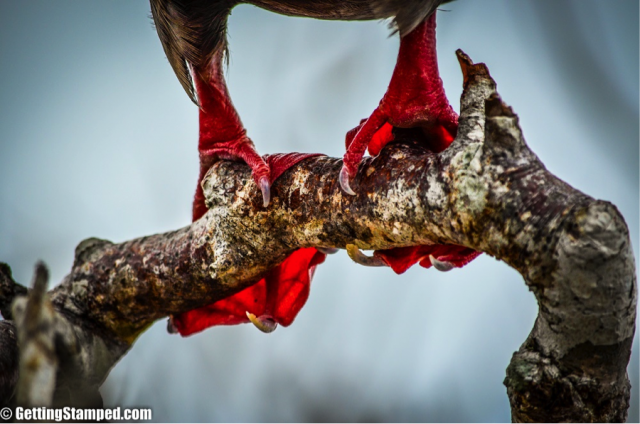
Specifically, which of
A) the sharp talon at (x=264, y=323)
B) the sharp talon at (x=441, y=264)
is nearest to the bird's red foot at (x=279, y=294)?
the sharp talon at (x=264, y=323)

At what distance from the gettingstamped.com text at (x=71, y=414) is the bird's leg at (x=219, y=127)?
56 centimetres

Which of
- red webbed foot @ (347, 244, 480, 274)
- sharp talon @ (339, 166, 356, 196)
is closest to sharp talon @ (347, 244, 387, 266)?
red webbed foot @ (347, 244, 480, 274)

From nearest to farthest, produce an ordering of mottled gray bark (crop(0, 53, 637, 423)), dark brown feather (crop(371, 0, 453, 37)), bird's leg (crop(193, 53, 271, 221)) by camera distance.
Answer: mottled gray bark (crop(0, 53, 637, 423))
dark brown feather (crop(371, 0, 453, 37))
bird's leg (crop(193, 53, 271, 221))

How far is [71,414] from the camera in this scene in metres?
0.90

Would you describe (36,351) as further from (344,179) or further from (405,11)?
(405,11)

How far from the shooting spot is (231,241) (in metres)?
1.07

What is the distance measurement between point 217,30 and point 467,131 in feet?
1.87

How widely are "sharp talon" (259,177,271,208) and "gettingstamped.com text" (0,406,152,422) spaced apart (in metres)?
0.50

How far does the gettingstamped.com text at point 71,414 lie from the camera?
2.24 feet

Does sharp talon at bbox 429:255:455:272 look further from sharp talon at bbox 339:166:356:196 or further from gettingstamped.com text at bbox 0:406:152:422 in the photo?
gettingstamped.com text at bbox 0:406:152:422

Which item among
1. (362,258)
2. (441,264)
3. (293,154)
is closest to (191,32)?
(293,154)

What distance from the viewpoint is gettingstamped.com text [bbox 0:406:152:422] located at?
68 cm

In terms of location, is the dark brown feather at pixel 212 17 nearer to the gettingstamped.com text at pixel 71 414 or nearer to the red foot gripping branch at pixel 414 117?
the red foot gripping branch at pixel 414 117

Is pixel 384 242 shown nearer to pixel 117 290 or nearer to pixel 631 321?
pixel 631 321
